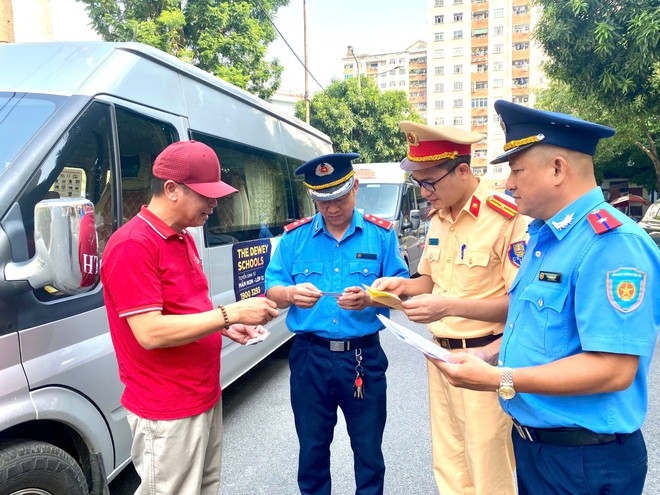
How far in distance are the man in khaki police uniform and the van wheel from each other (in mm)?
1519

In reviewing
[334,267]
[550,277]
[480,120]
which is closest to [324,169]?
[334,267]

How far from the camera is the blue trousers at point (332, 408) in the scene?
7.57 feet

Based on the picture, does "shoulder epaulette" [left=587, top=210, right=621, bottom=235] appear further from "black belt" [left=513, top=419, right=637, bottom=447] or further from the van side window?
the van side window

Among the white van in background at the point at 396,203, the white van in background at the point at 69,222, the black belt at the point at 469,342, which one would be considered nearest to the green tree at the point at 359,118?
the white van in background at the point at 396,203

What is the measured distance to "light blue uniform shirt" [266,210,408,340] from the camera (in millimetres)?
2311

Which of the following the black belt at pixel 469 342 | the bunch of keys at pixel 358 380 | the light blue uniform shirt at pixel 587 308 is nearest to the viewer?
the light blue uniform shirt at pixel 587 308

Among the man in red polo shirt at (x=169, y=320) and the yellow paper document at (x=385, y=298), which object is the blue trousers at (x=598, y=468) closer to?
the yellow paper document at (x=385, y=298)

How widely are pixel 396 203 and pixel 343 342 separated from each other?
615 cm

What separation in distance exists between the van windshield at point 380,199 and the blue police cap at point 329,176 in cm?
568

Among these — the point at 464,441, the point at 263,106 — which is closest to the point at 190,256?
the point at 464,441

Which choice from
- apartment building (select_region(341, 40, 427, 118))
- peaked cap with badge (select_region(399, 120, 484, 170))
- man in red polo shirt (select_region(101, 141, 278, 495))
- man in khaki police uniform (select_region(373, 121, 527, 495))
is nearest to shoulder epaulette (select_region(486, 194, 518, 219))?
man in khaki police uniform (select_region(373, 121, 527, 495))

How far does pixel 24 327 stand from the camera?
5.85ft

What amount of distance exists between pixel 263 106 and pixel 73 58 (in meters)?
2.28

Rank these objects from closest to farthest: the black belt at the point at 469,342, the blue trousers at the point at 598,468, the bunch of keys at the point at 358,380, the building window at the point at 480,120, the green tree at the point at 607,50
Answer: the blue trousers at the point at 598,468 → the black belt at the point at 469,342 → the bunch of keys at the point at 358,380 → the green tree at the point at 607,50 → the building window at the point at 480,120
